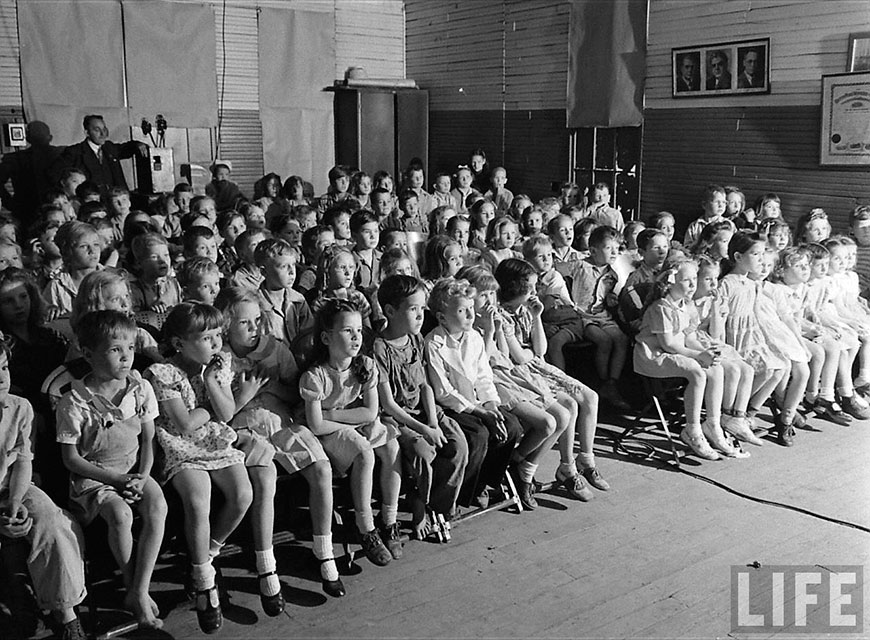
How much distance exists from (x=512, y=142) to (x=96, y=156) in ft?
16.4

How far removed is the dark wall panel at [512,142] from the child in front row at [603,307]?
468 cm

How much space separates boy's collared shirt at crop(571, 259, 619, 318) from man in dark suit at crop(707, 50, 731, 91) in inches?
137

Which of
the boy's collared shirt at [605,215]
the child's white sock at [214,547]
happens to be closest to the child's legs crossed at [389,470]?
the child's white sock at [214,547]

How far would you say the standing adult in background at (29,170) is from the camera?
9.71 m

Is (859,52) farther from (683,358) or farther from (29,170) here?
(29,170)

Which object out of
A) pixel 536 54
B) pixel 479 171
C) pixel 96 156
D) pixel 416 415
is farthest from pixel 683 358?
pixel 96 156

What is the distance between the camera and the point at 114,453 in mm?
3049

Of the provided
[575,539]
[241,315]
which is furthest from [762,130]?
[241,315]

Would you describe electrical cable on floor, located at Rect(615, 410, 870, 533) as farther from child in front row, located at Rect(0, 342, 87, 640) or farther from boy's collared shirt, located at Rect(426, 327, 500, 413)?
child in front row, located at Rect(0, 342, 87, 640)

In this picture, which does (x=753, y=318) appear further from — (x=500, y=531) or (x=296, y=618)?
(x=296, y=618)

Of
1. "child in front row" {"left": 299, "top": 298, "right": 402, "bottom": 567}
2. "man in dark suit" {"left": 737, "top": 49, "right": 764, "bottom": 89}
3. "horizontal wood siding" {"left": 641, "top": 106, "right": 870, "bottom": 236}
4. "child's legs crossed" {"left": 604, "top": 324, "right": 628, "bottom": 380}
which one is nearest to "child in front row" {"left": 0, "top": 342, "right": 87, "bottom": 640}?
"child in front row" {"left": 299, "top": 298, "right": 402, "bottom": 567}

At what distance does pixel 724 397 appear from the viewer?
200 inches

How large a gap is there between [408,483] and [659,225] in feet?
13.0

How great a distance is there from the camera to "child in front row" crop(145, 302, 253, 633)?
308 cm
